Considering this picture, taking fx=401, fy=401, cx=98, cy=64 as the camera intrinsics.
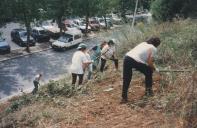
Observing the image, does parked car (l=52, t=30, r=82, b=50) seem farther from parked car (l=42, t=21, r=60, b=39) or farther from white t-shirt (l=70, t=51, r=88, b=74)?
white t-shirt (l=70, t=51, r=88, b=74)

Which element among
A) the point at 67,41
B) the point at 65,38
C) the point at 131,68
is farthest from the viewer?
the point at 65,38

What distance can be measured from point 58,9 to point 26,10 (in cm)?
626

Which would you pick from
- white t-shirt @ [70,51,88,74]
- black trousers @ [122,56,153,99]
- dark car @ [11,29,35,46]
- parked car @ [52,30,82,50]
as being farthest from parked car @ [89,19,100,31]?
black trousers @ [122,56,153,99]

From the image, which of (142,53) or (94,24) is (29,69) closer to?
(94,24)

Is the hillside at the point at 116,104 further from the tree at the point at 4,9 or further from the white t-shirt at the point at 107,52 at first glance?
the tree at the point at 4,9

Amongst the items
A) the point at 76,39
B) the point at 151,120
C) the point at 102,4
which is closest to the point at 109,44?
the point at 151,120

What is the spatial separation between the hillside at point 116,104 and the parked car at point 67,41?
21422mm

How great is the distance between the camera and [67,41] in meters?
35.7

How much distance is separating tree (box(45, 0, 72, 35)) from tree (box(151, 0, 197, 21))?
43.9ft

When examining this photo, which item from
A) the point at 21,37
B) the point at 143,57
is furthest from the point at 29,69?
the point at 143,57

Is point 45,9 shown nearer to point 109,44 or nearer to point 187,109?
point 109,44

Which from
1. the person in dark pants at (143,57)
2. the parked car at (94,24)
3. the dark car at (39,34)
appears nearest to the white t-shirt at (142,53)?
the person in dark pants at (143,57)

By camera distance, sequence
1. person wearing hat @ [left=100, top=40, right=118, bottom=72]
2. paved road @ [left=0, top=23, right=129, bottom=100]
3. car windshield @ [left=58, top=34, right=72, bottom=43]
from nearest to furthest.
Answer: person wearing hat @ [left=100, top=40, right=118, bottom=72] → paved road @ [left=0, top=23, right=129, bottom=100] → car windshield @ [left=58, top=34, right=72, bottom=43]

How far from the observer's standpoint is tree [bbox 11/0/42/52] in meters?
32.8
